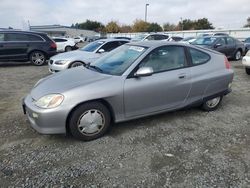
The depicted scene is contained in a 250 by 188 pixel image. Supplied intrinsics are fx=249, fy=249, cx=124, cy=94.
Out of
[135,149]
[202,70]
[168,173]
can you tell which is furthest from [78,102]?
[202,70]

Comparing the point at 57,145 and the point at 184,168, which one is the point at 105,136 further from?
the point at 184,168

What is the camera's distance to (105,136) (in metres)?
4.04

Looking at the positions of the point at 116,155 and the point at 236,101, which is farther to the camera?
the point at 236,101

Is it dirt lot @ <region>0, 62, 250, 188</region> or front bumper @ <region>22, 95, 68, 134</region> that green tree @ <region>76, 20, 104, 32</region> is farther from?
front bumper @ <region>22, 95, 68, 134</region>

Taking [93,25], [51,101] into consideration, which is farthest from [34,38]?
[93,25]

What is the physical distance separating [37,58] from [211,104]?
942cm

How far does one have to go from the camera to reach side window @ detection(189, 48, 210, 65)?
188 inches

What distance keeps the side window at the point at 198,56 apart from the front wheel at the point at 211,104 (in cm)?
83

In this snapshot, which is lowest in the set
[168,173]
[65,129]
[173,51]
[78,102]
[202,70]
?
[168,173]

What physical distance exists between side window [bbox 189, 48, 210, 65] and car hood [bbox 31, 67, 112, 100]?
5.80 ft

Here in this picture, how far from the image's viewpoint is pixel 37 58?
478 inches

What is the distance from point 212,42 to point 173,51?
9.36 m

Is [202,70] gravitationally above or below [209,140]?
above

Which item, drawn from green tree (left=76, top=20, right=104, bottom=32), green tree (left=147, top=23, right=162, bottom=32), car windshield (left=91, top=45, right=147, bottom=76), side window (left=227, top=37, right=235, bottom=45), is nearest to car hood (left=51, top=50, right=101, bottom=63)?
car windshield (left=91, top=45, right=147, bottom=76)
